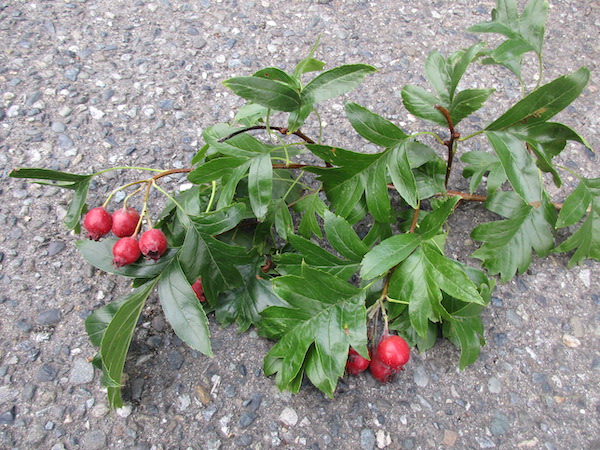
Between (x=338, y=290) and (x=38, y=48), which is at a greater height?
(x=38, y=48)

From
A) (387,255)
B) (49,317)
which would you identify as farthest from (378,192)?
(49,317)

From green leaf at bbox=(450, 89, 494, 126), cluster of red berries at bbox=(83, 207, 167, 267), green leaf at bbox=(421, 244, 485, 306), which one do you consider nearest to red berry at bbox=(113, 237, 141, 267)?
cluster of red berries at bbox=(83, 207, 167, 267)

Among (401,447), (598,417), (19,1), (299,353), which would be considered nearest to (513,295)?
(598,417)

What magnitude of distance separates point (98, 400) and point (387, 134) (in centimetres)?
102

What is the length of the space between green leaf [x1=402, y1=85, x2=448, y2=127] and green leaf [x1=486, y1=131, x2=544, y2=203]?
0.55 feet

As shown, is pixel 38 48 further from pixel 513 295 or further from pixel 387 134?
pixel 513 295

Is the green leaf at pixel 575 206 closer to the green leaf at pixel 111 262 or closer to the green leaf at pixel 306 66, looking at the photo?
the green leaf at pixel 306 66

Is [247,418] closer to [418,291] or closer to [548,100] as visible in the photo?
[418,291]

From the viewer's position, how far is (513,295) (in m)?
1.63

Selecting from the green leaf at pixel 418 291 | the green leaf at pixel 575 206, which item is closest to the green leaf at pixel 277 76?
the green leaf at pixel 418 291

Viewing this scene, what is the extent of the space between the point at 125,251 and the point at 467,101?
3.07 feet

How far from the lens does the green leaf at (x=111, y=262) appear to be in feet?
4.29

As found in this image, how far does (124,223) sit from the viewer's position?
1.33 metres

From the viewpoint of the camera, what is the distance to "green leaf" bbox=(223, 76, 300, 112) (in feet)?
4.03
